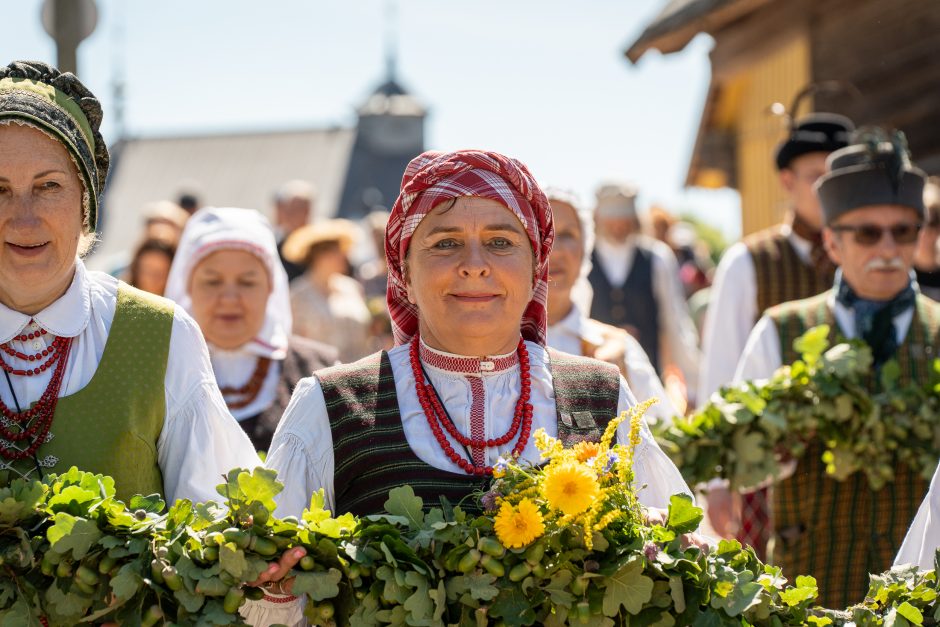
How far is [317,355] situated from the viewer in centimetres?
552

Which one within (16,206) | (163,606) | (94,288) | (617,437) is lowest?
(163,606)

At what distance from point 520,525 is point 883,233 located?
284cm

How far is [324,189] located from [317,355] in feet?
212

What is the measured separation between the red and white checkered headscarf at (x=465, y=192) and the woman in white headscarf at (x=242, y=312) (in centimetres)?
167

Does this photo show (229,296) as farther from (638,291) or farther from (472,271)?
(638,291)

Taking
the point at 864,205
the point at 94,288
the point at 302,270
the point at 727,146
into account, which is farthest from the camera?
the point at 727,146

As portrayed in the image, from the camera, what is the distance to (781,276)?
6348mm

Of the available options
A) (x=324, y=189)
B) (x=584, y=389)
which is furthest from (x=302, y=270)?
(x=324, y=189)

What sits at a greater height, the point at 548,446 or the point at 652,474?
the point at 548,446

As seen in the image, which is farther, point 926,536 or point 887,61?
point 887,61

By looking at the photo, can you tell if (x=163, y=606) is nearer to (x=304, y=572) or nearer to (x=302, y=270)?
(x=304, y=572)

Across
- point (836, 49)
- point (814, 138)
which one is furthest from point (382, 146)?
point (814, 138)

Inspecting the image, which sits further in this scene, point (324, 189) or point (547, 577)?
point (324, 189)

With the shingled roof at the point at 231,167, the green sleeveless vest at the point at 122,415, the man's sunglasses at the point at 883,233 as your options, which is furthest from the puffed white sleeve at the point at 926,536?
the shingled roof at the point at 231,167
